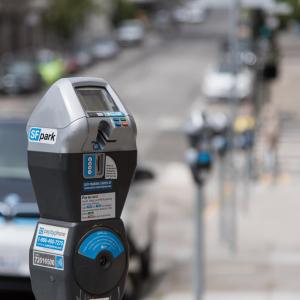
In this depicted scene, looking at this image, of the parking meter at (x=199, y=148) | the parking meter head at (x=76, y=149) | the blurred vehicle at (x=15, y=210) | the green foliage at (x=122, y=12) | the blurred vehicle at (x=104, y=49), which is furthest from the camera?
the green foliage at (x=122, y=12)

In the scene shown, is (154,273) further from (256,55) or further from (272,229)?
(256,55)

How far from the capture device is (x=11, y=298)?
7449mm

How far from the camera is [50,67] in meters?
41.6

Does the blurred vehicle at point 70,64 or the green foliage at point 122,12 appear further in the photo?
the green foliage at point 122,12

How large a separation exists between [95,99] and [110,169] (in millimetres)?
270

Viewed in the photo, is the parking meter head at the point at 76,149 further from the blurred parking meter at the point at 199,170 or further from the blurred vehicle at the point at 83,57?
the blurred vehicle at the point at 83,57

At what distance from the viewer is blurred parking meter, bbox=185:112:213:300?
7832 millimetres

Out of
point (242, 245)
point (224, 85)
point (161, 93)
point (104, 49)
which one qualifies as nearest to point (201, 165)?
point (242, 245)

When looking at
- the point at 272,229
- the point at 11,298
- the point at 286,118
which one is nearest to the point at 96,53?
the point at 286,118

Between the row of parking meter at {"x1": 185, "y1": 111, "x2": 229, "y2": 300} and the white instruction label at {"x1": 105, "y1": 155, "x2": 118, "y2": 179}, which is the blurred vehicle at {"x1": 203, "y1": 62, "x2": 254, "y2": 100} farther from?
the white instruction label at {"x1": 105, "y1": 155, "x2": 118, "y2": 179}

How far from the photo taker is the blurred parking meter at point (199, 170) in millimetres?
7832

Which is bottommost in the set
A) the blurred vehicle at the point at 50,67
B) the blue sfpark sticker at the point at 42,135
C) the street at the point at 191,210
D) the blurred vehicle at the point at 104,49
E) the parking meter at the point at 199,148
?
the blurred vehicle at the point at 104,49

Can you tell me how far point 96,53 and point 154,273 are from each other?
41.0 metres

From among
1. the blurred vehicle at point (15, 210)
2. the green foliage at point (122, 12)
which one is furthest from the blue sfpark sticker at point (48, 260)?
the green foliage at point (122, 12)
